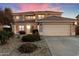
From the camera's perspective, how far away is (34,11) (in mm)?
4133

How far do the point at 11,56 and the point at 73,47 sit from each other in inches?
60.2

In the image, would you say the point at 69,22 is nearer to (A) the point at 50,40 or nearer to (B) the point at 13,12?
(A) the point at 50,40

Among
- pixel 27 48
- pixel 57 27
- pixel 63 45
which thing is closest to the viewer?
pixel 27 48

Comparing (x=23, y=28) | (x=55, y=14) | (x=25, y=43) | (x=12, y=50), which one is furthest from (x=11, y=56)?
(x=55, y=14)

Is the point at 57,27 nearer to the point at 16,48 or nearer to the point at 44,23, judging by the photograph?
the point at 44,23

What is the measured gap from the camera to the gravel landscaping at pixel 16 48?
13.2ft

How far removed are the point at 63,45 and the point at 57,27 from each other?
1.59 feet

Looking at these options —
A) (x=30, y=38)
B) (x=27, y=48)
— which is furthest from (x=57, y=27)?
(x=27, y=48)

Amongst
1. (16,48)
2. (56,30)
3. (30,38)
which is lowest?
(16,48)

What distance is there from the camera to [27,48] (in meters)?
4.00

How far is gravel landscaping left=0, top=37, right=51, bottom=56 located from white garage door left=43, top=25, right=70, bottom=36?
0.95 ft

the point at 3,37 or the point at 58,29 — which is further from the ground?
the point at 58,29

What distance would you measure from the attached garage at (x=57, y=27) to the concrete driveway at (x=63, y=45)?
145 mm

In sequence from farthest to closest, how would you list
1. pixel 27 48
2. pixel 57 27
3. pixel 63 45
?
1. pixel 57 27
2. pixel 63 45
3. pixel 27 48
